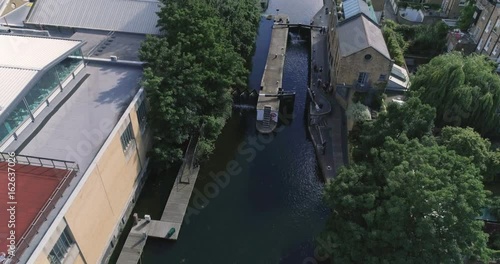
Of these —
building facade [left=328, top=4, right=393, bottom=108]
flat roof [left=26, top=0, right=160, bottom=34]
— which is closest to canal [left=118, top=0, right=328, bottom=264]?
building facade [left=328, top=4, right=393, bottom=108]

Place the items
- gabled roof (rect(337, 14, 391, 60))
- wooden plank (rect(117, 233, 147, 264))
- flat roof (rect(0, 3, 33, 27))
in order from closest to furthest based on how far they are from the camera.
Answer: wooden plank (rect(117, 233, 147, 264))
gabled roof (rect(337, 14, 391, 60))
flat roof (rect(0, 3, 33, 27))

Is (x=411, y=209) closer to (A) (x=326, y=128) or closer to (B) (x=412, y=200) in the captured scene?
(B) (x=412, y=200)

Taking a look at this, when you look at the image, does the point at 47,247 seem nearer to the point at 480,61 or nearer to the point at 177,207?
the point at 177,207

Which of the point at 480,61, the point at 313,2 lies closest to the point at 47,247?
the point at 480,61

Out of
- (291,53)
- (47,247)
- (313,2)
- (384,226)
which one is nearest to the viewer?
(47,247)

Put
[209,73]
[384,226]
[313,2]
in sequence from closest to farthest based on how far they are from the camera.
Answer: [384,226], [209,73], [313,2]

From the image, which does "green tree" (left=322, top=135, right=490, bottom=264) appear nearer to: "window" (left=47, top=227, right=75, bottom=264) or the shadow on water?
the shadow on water

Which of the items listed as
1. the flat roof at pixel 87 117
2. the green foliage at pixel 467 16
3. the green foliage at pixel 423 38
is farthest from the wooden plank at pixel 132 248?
the green foliage at pixel 467 16
